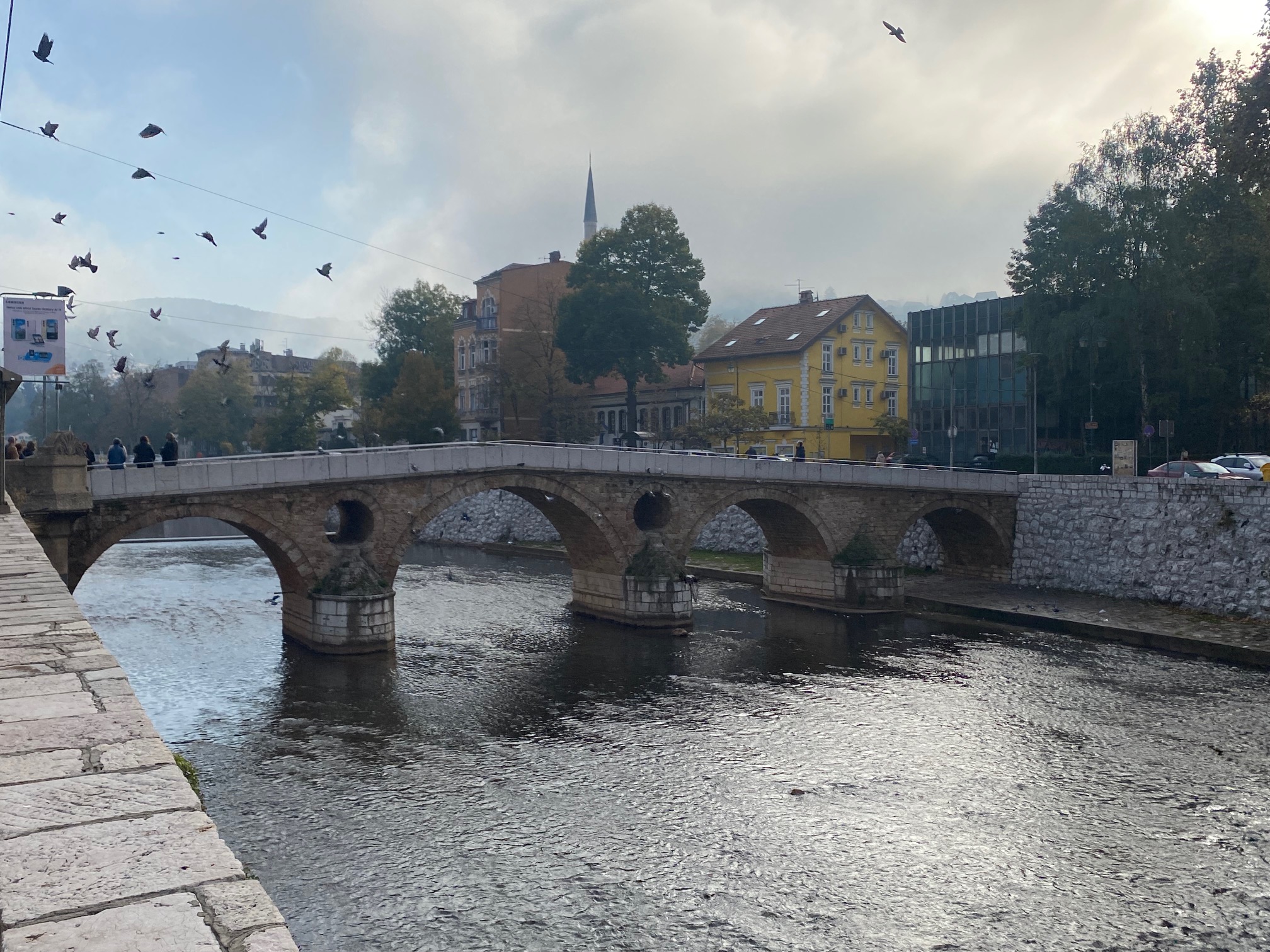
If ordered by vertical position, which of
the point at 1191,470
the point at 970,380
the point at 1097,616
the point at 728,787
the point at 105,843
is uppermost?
the point at 970,380

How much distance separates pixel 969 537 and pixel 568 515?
54.8 ft

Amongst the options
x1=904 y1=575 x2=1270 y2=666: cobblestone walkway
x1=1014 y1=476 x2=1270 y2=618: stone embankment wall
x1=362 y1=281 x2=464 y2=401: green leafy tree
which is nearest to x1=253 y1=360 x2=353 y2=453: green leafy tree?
x1=362 y1=281 x2=464 y2=401: green leafy tree

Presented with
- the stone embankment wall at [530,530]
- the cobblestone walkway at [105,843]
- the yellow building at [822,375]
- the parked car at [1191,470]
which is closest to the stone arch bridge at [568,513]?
the stone embankment wall at [530,530]

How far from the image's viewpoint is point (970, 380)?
5106 centimetres

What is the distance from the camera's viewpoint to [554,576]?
132 feet

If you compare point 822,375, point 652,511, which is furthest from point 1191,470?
point 822,375

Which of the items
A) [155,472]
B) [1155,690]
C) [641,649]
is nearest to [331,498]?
[155,472]

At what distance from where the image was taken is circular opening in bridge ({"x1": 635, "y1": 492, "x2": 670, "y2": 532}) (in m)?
31.6

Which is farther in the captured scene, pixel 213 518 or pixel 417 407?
pixel 417 407

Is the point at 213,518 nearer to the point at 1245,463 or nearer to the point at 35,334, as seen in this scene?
the point at 35,334

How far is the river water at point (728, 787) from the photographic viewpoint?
1191 cm

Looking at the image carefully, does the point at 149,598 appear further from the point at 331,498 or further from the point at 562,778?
the point at 562,778

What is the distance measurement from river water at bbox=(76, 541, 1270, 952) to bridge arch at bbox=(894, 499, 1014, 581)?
869cm

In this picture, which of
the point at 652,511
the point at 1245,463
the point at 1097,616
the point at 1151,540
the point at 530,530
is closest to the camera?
the point at 1097,616
